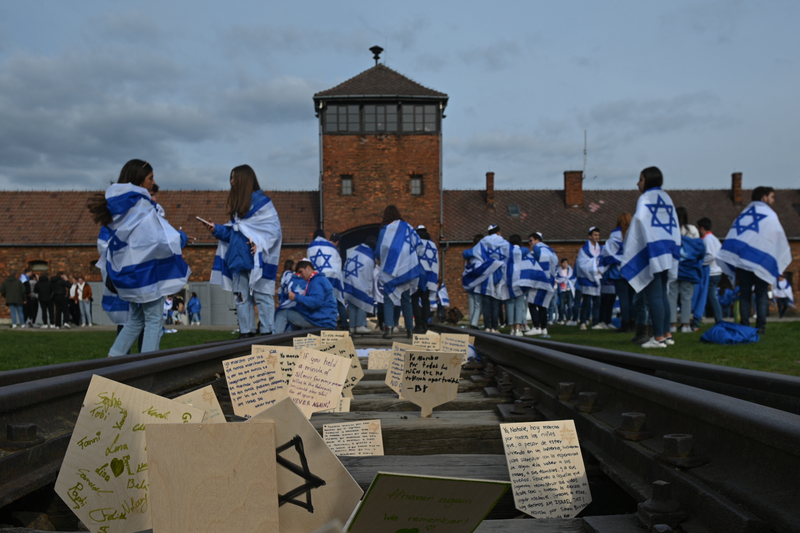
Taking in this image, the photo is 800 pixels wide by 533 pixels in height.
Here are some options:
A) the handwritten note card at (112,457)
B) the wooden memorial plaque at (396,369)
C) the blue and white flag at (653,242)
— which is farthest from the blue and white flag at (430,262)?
the handwritten note card at (112,457)

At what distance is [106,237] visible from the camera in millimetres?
6129

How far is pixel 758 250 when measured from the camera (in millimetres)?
9102

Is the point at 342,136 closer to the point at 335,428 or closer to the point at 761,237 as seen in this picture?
the point at 761,237

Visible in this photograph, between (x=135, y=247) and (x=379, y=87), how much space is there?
27.8 metres

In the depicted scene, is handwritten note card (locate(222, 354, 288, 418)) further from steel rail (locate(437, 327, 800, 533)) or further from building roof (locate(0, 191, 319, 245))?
building roof (locate(0, 191, 319, 245))

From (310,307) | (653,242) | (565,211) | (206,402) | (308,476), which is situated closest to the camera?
(308,476)

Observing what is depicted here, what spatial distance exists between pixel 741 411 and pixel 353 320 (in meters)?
11.6

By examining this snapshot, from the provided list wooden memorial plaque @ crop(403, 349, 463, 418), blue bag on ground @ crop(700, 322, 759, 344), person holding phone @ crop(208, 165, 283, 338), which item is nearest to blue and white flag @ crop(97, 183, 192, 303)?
person holding phone @ crop(208, 165, 283, 338)

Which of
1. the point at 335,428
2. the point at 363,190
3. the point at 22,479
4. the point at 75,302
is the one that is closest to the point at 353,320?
the point at 335,428

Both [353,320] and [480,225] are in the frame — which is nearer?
[353,320]

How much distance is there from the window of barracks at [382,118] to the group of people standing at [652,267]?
1787cm

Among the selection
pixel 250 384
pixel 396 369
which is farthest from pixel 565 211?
pixel 250 384

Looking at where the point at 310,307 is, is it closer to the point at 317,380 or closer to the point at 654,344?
the point at 654,344

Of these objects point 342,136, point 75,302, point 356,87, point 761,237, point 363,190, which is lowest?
point 75,302
